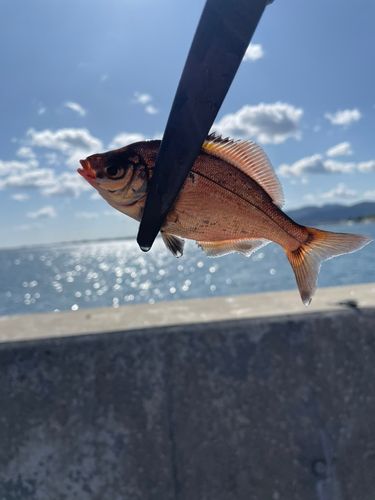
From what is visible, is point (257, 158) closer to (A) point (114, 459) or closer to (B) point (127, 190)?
(B) point (127, 190)

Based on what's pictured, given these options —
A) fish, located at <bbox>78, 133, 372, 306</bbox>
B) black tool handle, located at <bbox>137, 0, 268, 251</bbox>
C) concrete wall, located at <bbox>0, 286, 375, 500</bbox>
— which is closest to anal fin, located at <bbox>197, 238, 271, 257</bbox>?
fish, located at <bbox>78, 133, 372, 306</bbox>

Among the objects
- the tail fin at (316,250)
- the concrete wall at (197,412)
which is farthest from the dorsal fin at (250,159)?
the concrete wall at (197,412)

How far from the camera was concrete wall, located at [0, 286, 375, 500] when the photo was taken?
331cm

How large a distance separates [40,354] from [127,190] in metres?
3.30

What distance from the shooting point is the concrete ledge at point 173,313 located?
11.6ft

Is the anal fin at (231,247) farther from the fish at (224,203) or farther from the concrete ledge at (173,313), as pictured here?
the concrete ledge at (173,313)

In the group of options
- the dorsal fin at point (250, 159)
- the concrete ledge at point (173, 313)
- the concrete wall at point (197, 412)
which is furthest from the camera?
the concrete ledge at point (173, 313)

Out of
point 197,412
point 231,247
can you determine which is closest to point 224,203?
point 231,247

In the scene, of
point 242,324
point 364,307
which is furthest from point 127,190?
point 364,307

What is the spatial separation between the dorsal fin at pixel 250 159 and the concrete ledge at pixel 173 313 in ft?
9.63

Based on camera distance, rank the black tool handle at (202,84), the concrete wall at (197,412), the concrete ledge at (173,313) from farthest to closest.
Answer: the concrete ledge at (173,313) → the concrete wall at (197,412) → the black tool handle at (202,84)

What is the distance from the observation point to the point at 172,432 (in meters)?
3.36

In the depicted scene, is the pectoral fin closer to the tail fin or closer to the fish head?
the fish head

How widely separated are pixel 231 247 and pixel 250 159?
180mm
